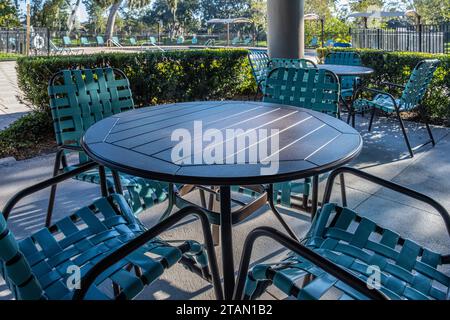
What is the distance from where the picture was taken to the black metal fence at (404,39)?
10.8 meters

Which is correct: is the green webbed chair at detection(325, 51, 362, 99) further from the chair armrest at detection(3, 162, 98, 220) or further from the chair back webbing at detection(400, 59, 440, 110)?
the chair armrest at detection(3, 162, 98, 220)

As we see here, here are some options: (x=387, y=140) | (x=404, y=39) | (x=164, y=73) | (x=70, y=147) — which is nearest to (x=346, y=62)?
(x=387, y=140)

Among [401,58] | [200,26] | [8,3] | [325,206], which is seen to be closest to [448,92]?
[401,58]

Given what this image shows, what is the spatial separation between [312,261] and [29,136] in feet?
13.0

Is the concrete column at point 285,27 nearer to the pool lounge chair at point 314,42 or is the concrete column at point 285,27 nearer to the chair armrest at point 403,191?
the chair armrest at point 403,191

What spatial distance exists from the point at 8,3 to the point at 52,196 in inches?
841

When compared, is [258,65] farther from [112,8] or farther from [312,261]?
[112,8]

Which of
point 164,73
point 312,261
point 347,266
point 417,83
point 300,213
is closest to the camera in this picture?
point 312,261

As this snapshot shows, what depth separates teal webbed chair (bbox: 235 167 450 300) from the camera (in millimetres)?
1008

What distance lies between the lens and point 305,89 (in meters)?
2.37

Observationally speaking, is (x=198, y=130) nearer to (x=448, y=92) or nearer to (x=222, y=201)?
(x=222, y=201)

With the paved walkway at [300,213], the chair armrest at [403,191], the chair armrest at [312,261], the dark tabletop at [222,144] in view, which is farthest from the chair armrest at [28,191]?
the chair armrest at [403,191]

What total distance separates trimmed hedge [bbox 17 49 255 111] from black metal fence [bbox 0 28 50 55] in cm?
1045

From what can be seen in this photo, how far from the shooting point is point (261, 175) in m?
1.09
